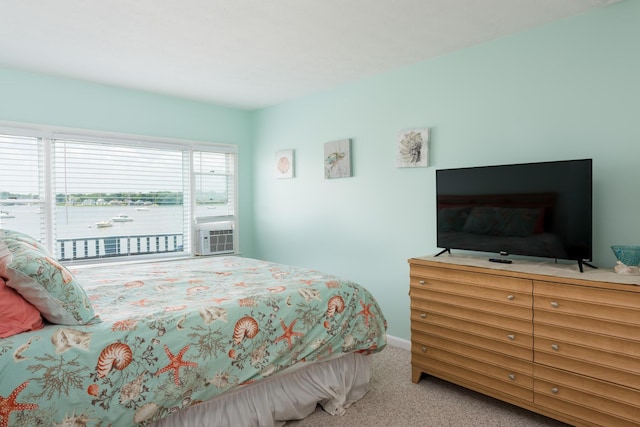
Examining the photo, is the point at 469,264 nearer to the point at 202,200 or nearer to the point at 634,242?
the point at 634,242

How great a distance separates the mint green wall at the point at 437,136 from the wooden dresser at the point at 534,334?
24.3 inches

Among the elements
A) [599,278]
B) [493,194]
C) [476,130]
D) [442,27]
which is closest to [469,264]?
[493,194]

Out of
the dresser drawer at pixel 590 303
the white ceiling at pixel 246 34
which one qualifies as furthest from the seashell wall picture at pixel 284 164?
the dresser drawer at pixel 590 303

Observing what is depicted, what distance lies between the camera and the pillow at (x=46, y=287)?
158 centimetres

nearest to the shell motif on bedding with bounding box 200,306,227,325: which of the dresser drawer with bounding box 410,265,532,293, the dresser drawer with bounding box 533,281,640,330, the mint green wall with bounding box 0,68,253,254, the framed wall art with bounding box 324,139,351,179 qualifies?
the dresser drawer with bounding box 410,265,532,293

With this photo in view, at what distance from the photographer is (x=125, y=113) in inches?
164

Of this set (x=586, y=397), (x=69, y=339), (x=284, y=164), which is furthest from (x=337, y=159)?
(x=69, y=339)

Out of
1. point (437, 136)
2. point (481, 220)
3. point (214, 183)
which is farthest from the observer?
point (214, 183)

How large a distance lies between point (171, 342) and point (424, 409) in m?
1.64

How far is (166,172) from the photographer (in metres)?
4.59

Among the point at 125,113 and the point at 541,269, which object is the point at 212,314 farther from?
the point at 125,113

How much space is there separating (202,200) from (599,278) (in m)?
4.13

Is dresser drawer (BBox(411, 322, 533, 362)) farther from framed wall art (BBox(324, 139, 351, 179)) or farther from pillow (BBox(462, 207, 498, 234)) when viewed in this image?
framed wall art (BBox(324, 139, 351, 179))

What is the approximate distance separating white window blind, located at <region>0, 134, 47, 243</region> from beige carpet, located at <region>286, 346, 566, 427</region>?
10.4 feet
